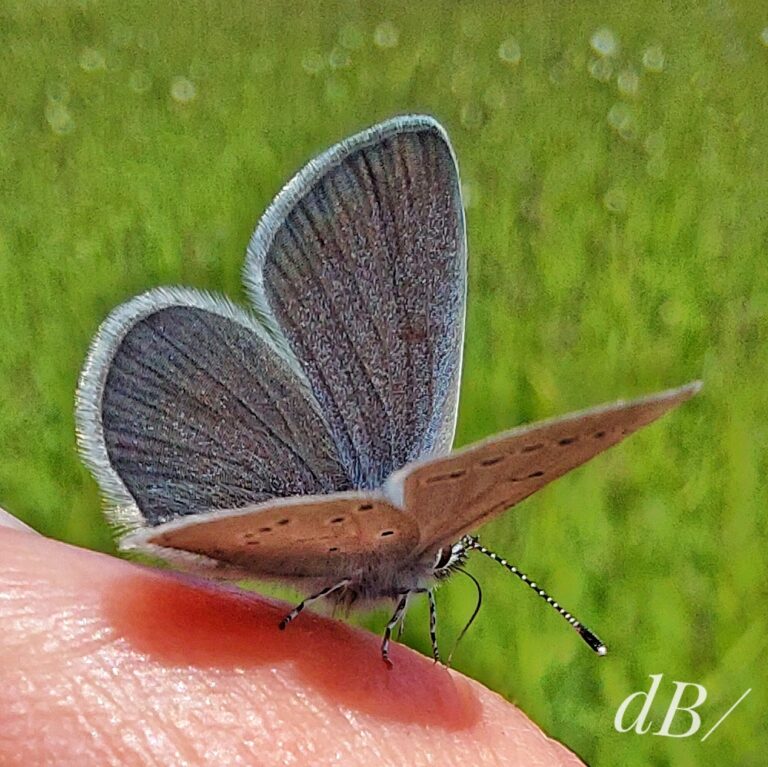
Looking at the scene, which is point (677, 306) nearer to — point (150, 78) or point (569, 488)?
point (569, 488)

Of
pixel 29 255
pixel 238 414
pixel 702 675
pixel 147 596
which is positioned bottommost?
pixel 702 675

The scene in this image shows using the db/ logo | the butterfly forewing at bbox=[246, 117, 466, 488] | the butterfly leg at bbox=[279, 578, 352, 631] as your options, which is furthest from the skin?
the db/ logo

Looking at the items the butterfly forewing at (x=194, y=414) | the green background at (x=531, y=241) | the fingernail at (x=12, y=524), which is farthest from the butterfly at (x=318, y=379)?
the green background at (x=531, y=241)

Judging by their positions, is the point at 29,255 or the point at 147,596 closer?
the point at 147,596

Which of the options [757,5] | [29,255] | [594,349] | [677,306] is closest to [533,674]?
[594,349]

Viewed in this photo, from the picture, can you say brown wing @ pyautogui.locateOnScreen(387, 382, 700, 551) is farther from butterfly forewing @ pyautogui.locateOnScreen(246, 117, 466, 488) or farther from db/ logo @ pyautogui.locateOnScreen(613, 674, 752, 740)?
db/ logo @ pyautogui.locateOnScreen(613, 674, 752, 740)

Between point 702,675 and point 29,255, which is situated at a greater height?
point 29,255
